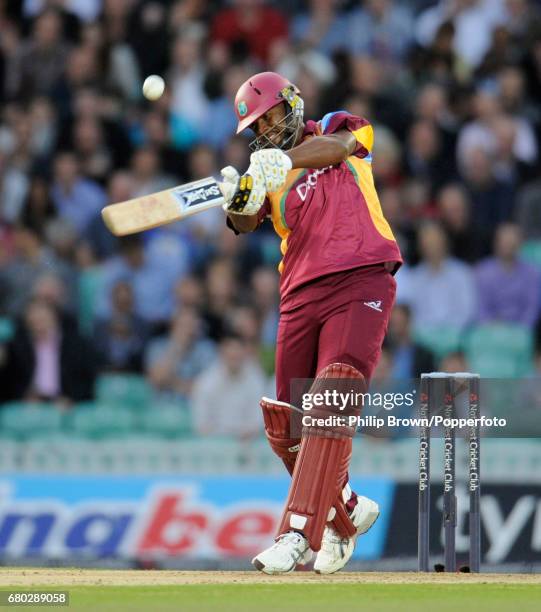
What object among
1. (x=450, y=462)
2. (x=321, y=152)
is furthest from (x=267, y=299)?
(x=321, y=152)

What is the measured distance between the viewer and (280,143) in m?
7.35

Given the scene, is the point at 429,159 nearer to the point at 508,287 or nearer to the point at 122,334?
the point at 508,287

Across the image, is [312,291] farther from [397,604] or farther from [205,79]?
[205,79]

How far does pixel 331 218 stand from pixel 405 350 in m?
4.47

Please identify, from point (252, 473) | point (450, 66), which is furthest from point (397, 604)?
point (450, 66)

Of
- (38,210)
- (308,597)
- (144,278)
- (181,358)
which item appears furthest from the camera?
(38,210)

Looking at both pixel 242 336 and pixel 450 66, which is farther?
pixel 450 66

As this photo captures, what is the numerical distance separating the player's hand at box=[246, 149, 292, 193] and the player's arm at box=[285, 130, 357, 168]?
101 mm

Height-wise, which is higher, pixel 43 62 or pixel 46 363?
pixel 43 62

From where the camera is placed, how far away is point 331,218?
721 centimetres

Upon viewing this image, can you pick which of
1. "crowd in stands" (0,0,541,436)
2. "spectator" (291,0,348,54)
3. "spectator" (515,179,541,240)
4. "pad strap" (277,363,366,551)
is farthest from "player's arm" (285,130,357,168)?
"spectator" (291,0,348,54)

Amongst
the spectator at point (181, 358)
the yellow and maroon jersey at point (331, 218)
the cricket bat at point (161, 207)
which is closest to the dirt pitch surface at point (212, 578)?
the yellow and maroon jersey at point (331, 218)

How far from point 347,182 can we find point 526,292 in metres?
5.16

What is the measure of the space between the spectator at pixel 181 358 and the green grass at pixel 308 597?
5232 mm
